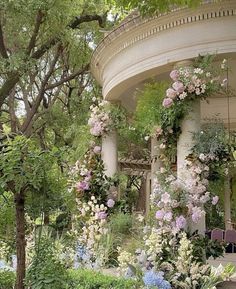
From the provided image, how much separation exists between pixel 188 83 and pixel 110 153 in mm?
3178

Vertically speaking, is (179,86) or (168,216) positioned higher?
(179,86)

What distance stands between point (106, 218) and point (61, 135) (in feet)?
32.2

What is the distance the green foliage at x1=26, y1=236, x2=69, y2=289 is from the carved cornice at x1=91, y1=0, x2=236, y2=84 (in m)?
4.06

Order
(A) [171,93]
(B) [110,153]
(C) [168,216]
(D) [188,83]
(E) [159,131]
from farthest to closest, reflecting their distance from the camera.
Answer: (B) [110,153] → (E) [159,131] → (A) [171,93] → (D) [188,83] → (C) [168,216]

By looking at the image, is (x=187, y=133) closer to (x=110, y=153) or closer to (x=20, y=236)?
(x=110, y=153)

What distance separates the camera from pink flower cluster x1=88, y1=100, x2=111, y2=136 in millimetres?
9695

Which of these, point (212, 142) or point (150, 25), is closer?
point (212, 142)

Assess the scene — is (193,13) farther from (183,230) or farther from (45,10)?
(45,10)

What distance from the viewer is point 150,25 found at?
7629 mm

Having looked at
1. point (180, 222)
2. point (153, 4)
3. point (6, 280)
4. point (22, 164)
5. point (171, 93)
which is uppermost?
point (153, 4)

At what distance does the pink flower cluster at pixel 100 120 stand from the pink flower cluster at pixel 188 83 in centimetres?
265

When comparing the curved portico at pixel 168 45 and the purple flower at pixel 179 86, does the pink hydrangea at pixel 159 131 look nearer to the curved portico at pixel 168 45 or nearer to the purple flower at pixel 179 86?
the curved portico at pixel 168 45

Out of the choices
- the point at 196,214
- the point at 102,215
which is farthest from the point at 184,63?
the point at 102,215

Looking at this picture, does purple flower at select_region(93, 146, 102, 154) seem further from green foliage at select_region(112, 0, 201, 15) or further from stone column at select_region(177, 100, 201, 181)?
green foliage at select_region(112, 0, 201, 15)
